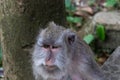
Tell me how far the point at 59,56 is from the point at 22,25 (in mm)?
713

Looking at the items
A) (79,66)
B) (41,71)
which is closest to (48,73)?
(41,71)

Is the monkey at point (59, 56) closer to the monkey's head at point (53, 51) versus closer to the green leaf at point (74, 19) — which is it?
the monkey's head at point (53, 51)

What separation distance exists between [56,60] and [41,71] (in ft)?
0.84

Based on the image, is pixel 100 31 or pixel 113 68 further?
pixel 100 31

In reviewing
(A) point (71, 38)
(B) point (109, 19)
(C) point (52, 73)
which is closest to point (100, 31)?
(B) point (109, 19)

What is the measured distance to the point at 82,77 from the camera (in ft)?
16.1

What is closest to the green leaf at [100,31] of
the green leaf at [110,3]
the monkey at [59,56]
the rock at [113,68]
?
the green leaf at [110,3]

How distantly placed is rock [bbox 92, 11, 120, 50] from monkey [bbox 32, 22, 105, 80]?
9.07 ft

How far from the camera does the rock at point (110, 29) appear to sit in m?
7.56

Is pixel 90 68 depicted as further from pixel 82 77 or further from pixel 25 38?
pixel 25 38

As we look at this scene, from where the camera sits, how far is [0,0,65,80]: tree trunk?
481 cm

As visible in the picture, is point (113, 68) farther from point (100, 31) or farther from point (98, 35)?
point (98, 35)

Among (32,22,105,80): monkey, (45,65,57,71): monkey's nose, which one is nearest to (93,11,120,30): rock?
(32,22,105,80): monkey

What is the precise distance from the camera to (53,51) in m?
4.26
